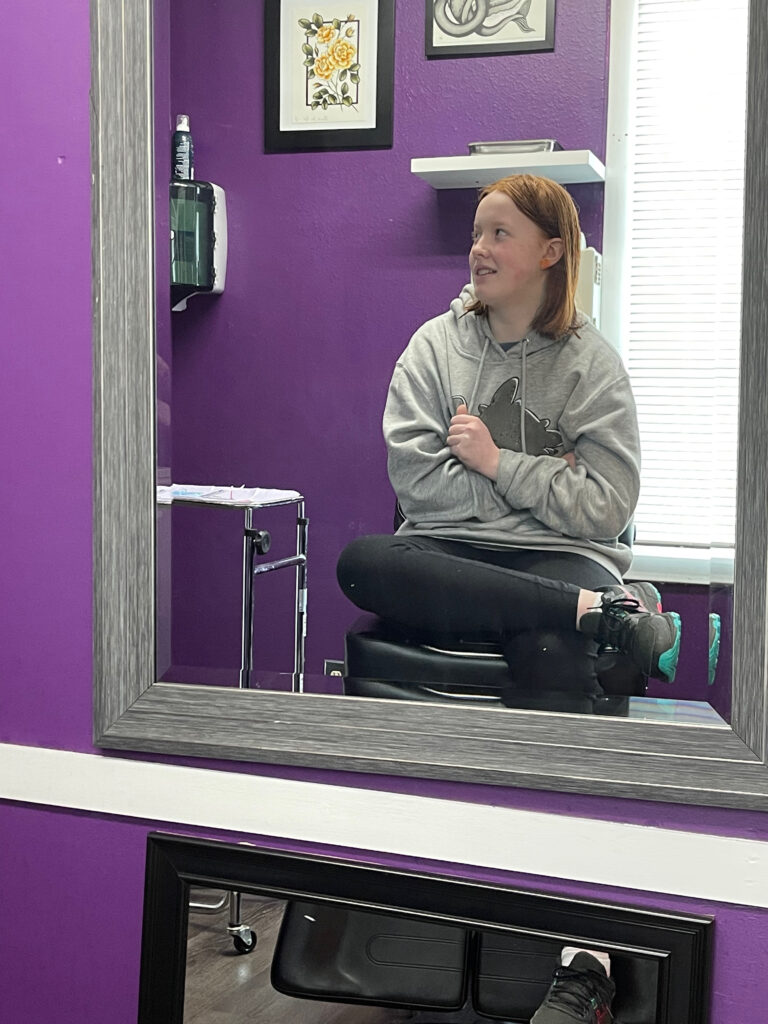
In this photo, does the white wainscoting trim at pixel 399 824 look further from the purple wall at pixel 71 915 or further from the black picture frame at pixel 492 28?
the black picture frame at pixel 492 28

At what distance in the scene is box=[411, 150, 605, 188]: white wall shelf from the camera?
3.73 ft

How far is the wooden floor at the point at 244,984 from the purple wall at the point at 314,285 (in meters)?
0.30

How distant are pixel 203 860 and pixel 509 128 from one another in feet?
2.96

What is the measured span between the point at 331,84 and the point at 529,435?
44 cm

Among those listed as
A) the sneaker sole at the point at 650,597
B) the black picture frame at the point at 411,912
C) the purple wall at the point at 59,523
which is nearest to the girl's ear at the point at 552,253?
the purple wall at the point at 59,523

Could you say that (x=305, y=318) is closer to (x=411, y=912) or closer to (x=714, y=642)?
(x=714, y=642)

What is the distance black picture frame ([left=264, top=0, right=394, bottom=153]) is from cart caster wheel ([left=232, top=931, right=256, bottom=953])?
90cm

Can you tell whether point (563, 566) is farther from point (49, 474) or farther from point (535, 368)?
point (49, 474)

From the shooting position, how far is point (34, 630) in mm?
1393

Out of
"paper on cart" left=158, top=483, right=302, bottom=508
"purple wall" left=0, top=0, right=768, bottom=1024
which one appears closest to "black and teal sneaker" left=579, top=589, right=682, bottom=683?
"purple wall" left=0, top=0, right=768, bottom=1024

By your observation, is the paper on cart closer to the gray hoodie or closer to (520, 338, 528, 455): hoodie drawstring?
the gray hoodie

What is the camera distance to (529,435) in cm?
118

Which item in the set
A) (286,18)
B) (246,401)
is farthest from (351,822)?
(286,18)

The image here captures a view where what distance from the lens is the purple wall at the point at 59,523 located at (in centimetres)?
125
